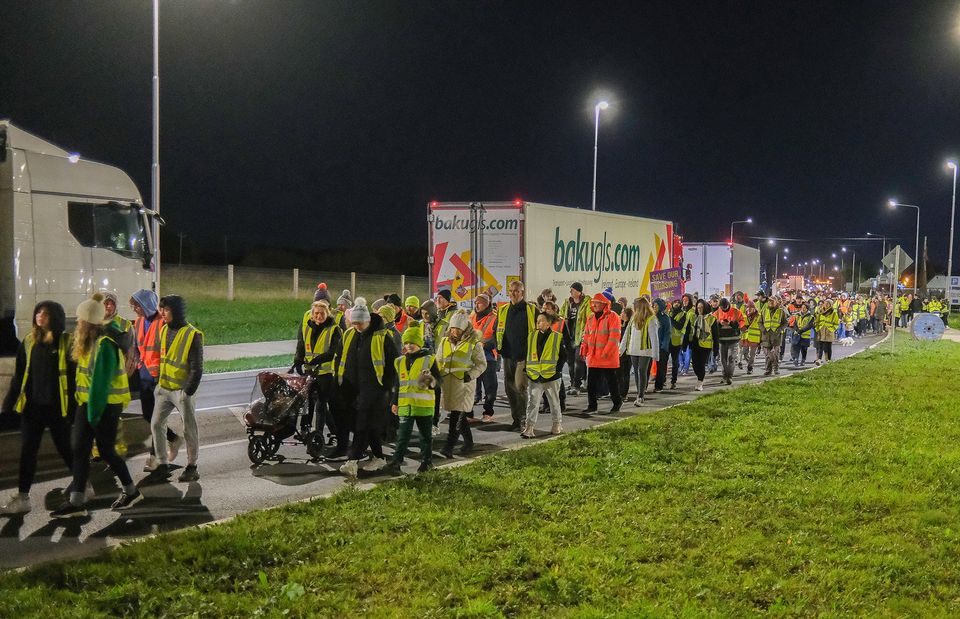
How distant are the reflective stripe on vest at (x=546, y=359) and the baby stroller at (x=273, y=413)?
2838mm

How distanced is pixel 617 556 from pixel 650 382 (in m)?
12.0

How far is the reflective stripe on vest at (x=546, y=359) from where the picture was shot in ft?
34.7

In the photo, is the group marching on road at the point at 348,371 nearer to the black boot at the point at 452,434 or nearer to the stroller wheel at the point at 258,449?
the black boot at the point at 452,434

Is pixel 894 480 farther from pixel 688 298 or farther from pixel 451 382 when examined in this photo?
pixel 688 298

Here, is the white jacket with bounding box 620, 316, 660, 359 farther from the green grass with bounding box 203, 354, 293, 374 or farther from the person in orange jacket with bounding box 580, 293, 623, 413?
the green grass with bounding box 203, 354, 293, 374

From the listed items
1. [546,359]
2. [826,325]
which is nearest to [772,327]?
Answer: [826,325]

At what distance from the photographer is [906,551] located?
19.5 ft

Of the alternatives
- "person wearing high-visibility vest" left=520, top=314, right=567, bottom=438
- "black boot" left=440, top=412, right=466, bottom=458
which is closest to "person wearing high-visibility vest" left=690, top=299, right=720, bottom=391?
"person wearing high-visibility vest" left=520, top=314, right=567, bottom=438

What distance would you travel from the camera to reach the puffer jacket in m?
9.40

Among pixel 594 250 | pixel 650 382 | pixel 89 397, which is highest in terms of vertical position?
pixel 594 250

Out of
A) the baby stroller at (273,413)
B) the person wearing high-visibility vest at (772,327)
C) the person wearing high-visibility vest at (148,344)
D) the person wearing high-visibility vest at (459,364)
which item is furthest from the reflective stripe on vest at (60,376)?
the person wearing high-visibility vest at (772,327)

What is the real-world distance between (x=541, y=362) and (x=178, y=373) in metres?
4.29

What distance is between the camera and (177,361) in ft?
26.8

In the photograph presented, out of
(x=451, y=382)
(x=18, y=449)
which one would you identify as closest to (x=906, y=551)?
(x=451, y=382)
